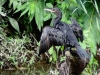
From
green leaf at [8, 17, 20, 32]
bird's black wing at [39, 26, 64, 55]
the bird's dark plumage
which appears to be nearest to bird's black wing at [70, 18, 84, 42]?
the bird's dark plumage

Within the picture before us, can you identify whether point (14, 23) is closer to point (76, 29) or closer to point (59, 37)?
point (59, 37)

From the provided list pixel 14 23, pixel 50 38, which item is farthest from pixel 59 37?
pixel 14 23

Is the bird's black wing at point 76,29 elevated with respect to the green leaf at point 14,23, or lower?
elevated

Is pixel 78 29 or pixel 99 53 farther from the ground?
pixel 78 29

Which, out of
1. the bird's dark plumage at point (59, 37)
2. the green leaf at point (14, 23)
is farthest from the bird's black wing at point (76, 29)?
the green leaf at point (14, 23)

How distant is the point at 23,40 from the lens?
464 centimetres

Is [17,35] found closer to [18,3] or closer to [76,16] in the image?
[18,3]

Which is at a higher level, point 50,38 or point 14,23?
point 50,38

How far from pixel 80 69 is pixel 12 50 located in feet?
7.59

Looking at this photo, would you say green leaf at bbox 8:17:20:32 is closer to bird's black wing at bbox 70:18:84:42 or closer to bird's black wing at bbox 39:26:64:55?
bird's black wing at bbox 39:26:64:55

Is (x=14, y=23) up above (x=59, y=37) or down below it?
below

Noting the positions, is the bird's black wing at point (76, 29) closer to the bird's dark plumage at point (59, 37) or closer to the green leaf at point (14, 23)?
the bird's dark plumage at point (59, 37)

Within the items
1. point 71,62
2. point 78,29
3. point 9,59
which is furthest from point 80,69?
point 9,59

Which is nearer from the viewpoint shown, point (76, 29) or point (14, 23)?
point (76, 29)
